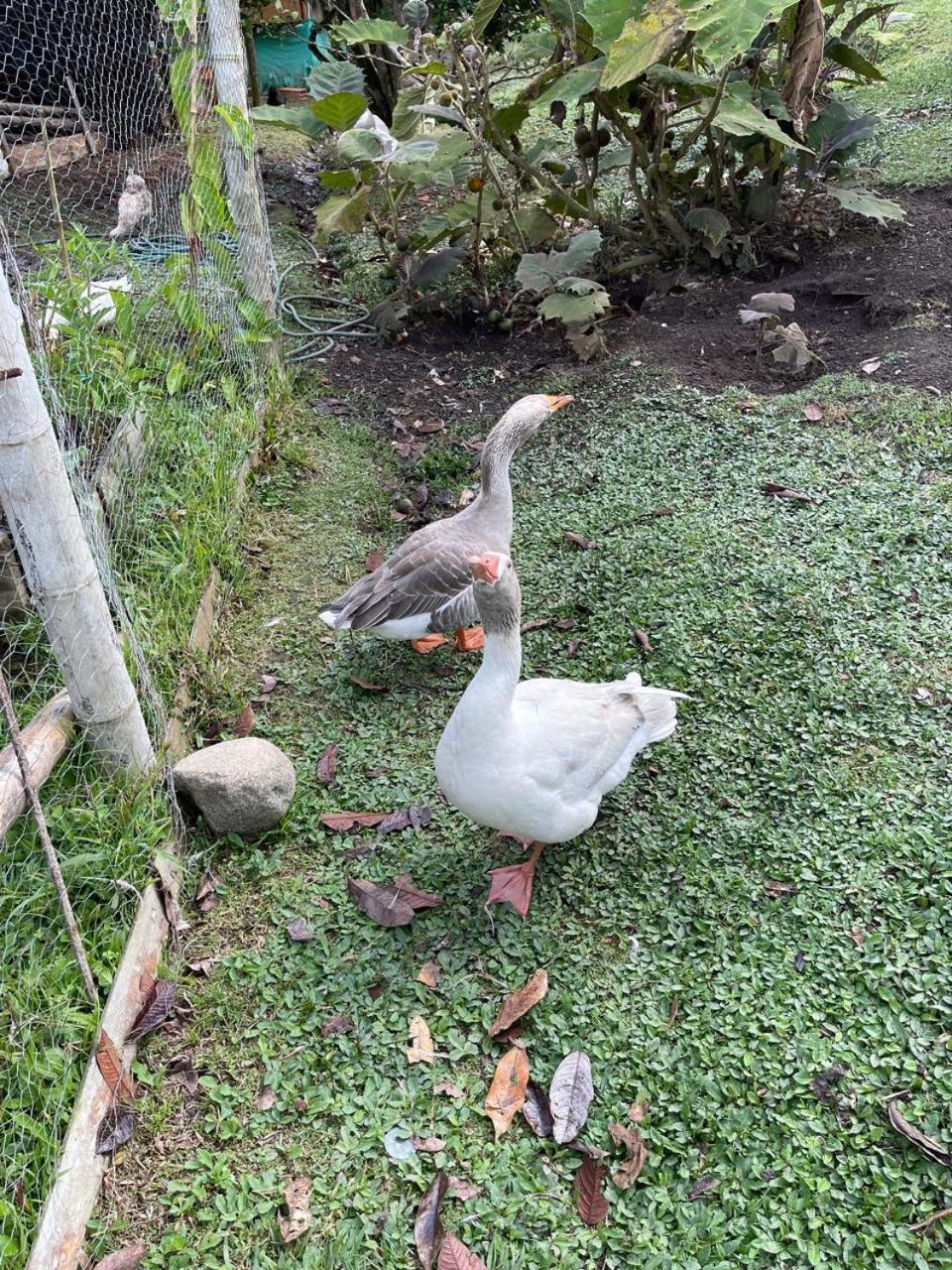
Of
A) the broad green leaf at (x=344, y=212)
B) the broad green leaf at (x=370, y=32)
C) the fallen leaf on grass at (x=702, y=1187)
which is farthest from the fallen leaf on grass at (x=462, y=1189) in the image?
the broad green leaf at (x=370, y=32)

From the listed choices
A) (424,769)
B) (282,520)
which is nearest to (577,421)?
(282,520)

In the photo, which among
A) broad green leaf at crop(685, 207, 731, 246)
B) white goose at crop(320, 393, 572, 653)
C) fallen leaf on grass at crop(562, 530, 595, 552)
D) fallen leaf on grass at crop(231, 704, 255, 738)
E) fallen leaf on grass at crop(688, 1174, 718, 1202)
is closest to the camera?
fallen leaf on grass at crop(688, 1174, 718, 1202)

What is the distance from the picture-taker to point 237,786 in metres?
2.91

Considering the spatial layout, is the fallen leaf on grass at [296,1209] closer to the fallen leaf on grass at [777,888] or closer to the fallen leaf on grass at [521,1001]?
the fallen leaf on grass at [521,1001]

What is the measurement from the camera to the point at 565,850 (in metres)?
2.94

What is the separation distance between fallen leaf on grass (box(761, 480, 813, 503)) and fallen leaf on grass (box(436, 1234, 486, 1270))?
3.22 metres

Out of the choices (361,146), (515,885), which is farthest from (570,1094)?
(361,146)

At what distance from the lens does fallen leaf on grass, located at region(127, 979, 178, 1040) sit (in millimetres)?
2402

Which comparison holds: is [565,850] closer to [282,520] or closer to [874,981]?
[874,981]

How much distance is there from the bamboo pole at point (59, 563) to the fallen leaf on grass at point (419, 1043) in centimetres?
110

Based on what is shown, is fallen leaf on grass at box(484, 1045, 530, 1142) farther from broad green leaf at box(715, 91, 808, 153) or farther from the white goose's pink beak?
broad green leaf at box(715, 91, 808, 153)

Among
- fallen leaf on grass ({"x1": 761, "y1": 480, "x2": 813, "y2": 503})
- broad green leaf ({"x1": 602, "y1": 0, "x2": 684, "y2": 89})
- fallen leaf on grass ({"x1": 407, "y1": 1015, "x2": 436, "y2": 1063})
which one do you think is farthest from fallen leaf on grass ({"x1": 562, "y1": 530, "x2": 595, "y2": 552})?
fallen leaf on grass ({"x1": 407, "y1": 1015, "x2": 436, "y2": 1063})

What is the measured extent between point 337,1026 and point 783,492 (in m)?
2.96

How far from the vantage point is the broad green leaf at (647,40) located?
4.12 meters
